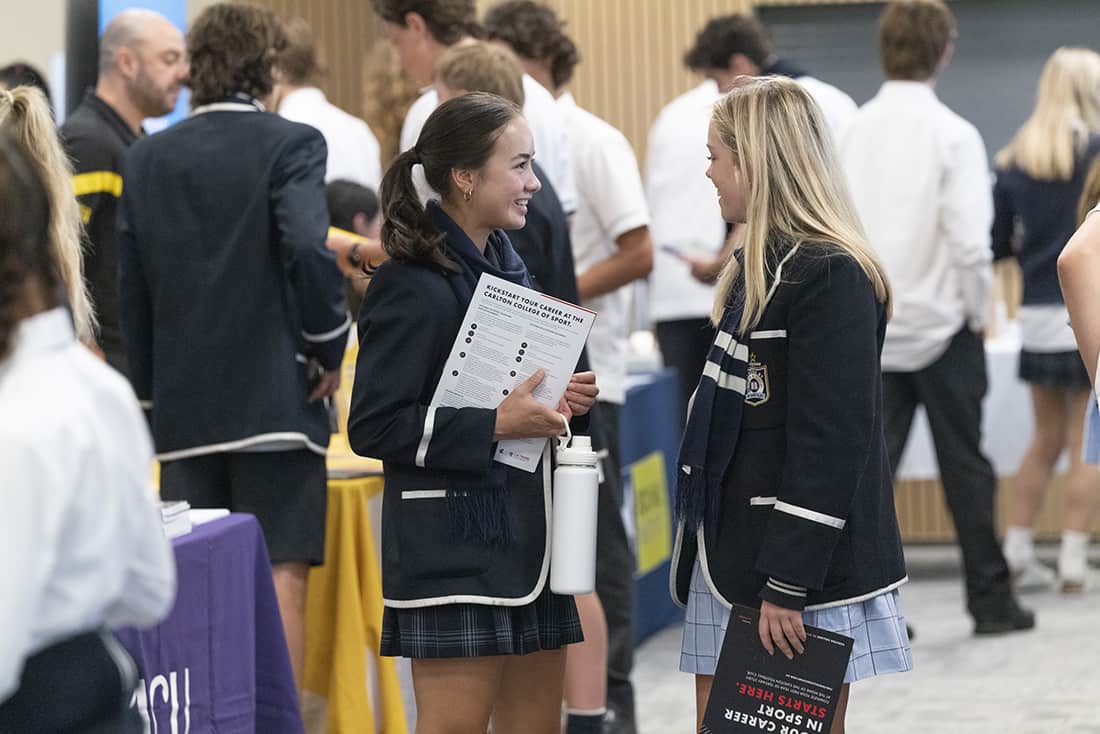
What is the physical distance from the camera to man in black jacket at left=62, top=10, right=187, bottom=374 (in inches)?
149

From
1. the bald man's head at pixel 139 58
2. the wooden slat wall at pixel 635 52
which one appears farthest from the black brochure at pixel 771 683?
the wooden slat wall at pixel 635 52

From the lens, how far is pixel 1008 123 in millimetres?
6559

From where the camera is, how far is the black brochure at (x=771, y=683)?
7.20ft

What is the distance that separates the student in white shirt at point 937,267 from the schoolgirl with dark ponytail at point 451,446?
2.65 meters

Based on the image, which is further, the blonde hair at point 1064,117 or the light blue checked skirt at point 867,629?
the blonde hair at point 1064,117

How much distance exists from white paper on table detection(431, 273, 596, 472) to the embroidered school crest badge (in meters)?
0.23

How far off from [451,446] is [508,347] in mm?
158

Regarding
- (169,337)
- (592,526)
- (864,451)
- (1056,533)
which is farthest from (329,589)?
(1056,533)

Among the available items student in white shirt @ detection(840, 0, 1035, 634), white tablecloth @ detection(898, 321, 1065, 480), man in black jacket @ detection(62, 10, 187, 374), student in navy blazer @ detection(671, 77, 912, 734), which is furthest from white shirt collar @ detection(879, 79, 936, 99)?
student in navy blazer @ detection(671, 77, 912, 734)

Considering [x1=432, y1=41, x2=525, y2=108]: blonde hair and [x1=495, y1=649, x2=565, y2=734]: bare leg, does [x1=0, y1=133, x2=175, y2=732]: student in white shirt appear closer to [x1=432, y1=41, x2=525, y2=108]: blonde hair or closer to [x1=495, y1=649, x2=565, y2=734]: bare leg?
[x1=495, y1=649, x2=565, y2=734]: bare leg

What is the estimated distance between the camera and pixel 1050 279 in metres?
5.55

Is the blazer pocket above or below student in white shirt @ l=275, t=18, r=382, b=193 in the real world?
below

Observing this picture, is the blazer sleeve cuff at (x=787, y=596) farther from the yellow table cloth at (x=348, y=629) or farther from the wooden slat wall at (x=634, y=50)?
the wooden slat wall at (x=634, y=50)

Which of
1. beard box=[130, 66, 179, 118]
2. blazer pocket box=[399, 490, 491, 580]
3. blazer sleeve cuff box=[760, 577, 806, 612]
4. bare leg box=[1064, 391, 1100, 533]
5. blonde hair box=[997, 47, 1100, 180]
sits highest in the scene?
beard box=[130, 66, 179, 118]
